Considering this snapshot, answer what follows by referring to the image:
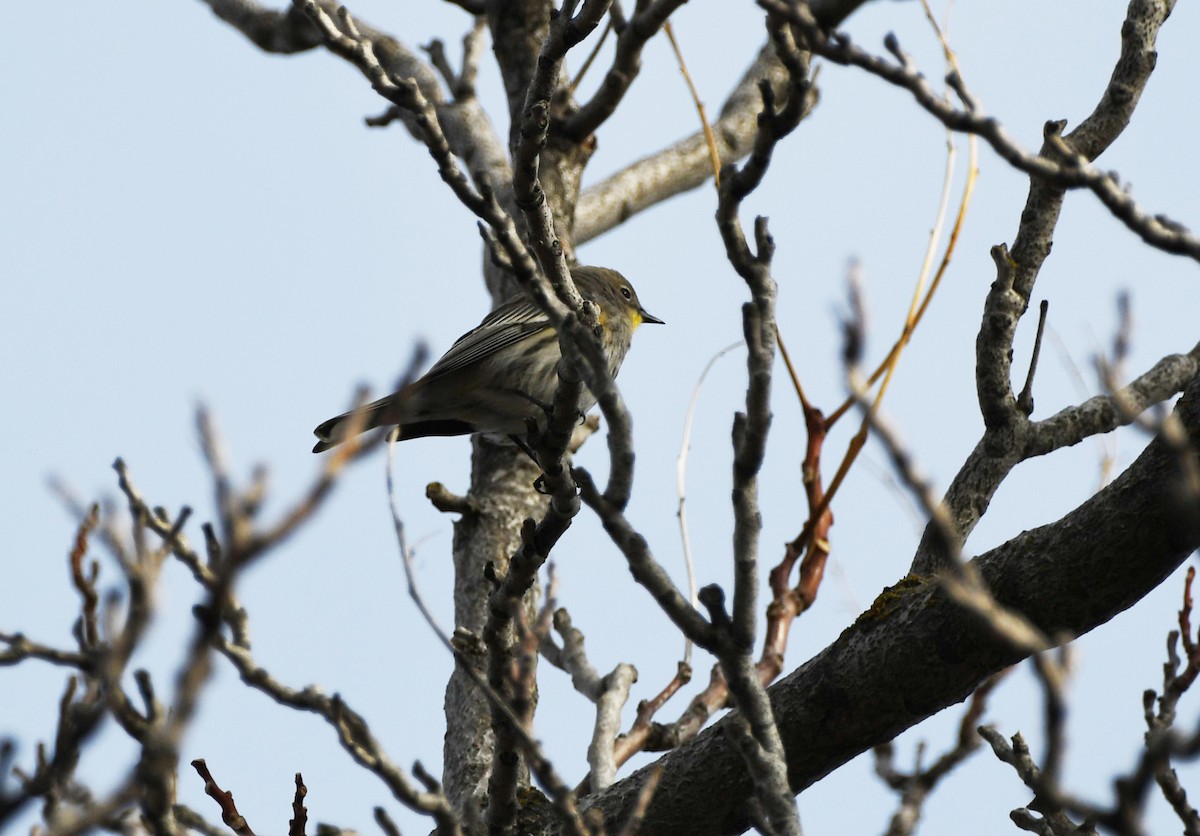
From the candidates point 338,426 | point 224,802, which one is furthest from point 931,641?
point 338,426

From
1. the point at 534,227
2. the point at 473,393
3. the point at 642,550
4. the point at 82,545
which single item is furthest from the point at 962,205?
the point at 82,545

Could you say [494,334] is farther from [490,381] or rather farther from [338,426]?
[338,426]

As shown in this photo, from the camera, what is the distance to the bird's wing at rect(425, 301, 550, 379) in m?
7.11

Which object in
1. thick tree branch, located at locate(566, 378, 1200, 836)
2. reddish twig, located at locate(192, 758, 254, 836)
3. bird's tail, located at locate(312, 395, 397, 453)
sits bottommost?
thick tree branch, located at locate(566, 378, 1200, 836)

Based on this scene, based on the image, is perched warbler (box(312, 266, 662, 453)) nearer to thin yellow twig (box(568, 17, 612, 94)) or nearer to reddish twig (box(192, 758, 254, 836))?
thin yellow twig (box(568, 17, 612, 94))

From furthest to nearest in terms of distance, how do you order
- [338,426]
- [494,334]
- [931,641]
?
[494,334] → [338,426] → [931,641]

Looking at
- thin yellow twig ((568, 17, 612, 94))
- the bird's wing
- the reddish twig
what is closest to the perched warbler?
the bird's wing

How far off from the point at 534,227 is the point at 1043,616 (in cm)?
192

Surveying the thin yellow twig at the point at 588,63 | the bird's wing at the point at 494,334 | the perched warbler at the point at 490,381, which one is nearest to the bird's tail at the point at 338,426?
the perched warbler at the point at 490,381

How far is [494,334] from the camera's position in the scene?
7215mm

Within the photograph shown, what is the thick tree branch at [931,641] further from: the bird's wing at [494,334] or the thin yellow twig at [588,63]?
the thin yellow twig at [588,63]

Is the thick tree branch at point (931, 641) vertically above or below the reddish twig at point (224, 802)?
below

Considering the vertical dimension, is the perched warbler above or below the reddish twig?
above

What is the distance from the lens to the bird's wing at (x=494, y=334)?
7109mm
